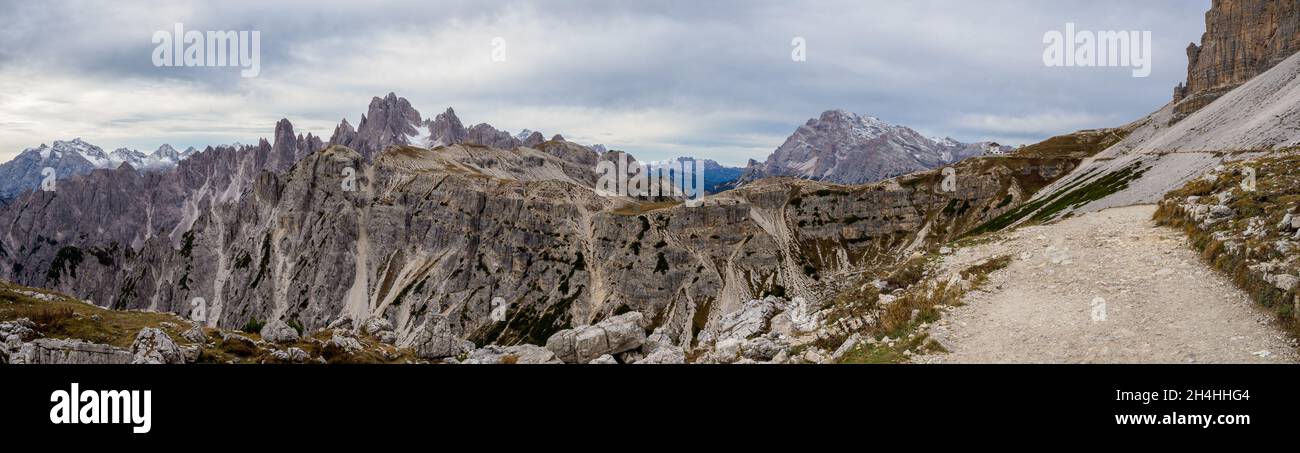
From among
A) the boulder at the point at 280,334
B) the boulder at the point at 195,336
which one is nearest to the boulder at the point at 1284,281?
the boulder at the point at 195,336

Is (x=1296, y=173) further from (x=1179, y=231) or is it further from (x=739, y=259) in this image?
(x=739, y=259)

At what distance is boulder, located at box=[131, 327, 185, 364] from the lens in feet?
75.0

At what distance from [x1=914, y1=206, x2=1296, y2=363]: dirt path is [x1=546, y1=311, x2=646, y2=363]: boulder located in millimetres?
21847

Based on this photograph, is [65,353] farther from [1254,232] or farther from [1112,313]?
[1254,232]

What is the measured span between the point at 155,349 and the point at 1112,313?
36283mm

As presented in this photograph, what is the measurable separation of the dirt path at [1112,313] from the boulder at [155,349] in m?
29.0

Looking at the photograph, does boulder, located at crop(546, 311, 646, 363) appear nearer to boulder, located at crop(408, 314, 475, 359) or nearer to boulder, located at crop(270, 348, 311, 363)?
boulder, located at crop(408, 314, 475, 359)

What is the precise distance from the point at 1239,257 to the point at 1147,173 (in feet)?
277

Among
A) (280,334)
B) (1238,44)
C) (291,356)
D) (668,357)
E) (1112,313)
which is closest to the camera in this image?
(1112,313)

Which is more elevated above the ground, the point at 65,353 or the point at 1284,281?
the point at 1284,281

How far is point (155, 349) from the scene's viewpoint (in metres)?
23.5

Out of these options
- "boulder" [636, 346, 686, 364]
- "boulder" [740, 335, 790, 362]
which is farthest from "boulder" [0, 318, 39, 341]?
"boulder" [740, 335, 790, 362]

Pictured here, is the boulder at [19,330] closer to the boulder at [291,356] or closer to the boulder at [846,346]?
the boulder at [291,356]

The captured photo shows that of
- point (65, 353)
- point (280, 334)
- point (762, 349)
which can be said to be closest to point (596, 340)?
point (762, 349)
